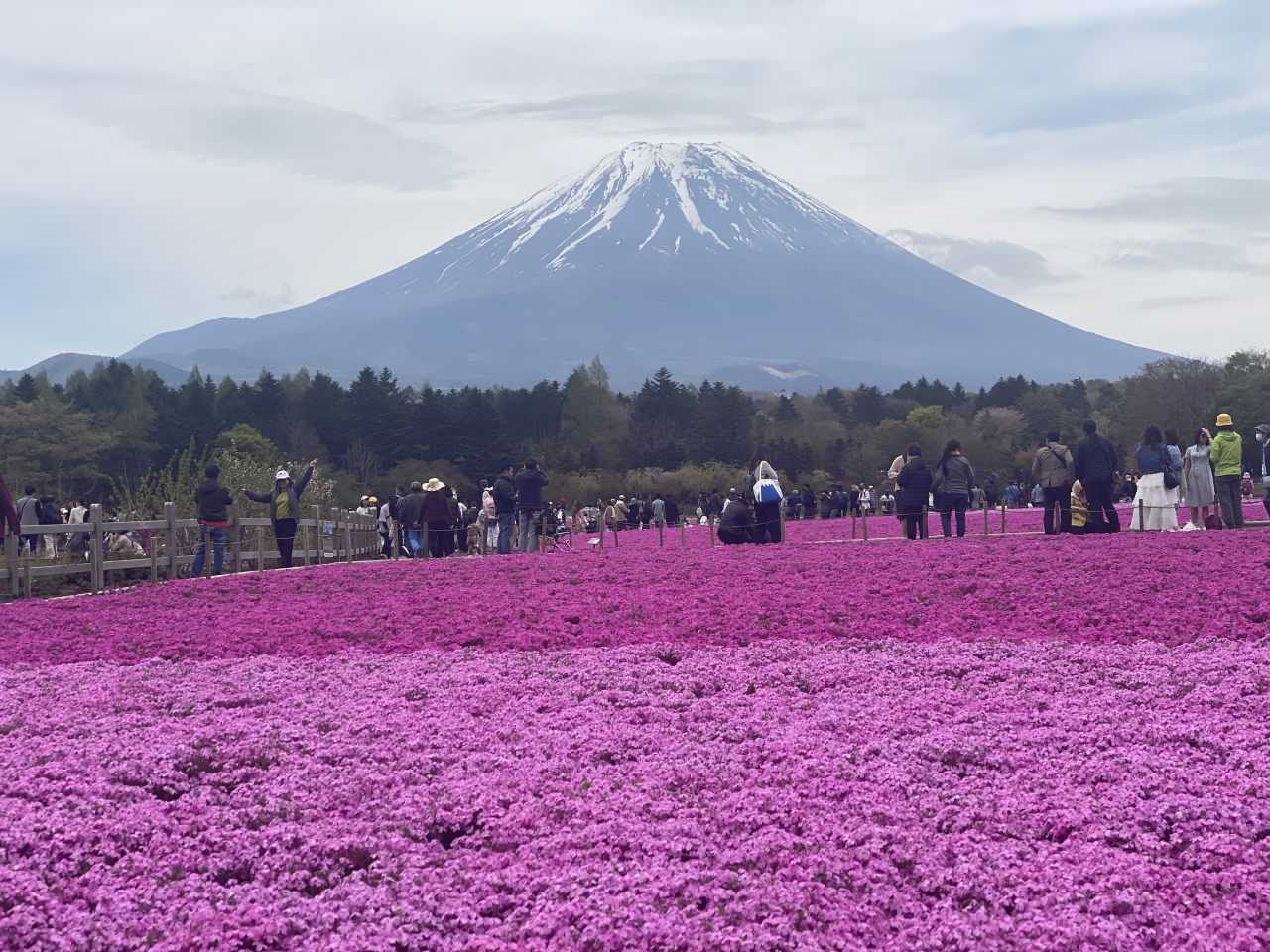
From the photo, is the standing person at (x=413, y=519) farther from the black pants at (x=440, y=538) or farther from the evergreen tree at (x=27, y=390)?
the evergreen tree at (x=27, y=390)

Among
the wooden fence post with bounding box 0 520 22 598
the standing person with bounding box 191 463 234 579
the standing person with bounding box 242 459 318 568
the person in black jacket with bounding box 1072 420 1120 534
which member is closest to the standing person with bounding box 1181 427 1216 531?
the person in black jacket with bounding box 1072 420 1120 534

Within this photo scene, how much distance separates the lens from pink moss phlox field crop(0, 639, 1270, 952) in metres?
4.04

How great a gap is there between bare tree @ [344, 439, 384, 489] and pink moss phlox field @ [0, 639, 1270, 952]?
85.3 metres

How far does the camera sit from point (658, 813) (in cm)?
503

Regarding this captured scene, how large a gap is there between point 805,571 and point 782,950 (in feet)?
33.6

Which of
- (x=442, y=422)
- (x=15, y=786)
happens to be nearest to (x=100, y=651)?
(x=15, y=786)

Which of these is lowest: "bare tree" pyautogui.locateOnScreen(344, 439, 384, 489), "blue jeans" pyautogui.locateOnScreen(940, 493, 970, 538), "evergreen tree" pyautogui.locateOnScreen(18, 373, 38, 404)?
"blue jeans" pyautogui.locateOnScreen(940, 493, 970, 538)

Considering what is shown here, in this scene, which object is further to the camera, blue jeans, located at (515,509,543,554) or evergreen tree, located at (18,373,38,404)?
evergreen tree, located at (18,373,38,404)

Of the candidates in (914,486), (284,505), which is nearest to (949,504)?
(914,486)

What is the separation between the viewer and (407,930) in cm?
404

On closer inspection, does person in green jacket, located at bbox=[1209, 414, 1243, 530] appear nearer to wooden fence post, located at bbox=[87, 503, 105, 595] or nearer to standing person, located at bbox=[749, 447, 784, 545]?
standing person, located at bbox=[749, 447, 784, 545]

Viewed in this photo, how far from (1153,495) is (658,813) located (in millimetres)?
A: 16614

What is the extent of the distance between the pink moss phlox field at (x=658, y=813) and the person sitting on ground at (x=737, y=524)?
1129 cm

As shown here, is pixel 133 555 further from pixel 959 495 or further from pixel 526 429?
pixel 526 429
